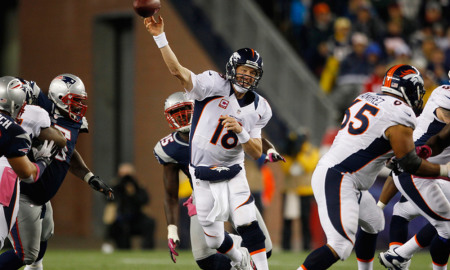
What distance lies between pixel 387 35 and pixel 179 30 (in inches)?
146

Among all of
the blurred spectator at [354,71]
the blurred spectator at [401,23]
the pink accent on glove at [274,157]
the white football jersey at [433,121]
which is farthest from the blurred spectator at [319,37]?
the pink accent on glove at [274,157]

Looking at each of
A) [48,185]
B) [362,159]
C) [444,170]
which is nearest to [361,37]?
[444,170]

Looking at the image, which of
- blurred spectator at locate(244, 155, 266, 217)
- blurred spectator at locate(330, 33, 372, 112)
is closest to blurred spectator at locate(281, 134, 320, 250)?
blurred spectator at locate(244, 155, 266, 217)

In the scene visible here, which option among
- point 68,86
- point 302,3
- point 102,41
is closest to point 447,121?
point 68,86

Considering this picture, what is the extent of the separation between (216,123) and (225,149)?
0.74 feet

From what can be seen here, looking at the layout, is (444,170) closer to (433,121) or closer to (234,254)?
(433,121)

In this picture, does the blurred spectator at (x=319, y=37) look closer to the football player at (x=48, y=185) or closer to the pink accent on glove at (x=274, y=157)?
the pink accent on glove at (x=274, y=157)

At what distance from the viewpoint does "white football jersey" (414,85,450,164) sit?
671cm

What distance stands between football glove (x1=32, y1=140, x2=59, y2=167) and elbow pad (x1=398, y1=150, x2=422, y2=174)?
8.50 ft

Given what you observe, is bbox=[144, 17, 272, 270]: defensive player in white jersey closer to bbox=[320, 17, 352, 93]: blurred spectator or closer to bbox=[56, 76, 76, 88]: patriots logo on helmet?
bbox=[56, 76, 76, 88]: patriots logo on helmet

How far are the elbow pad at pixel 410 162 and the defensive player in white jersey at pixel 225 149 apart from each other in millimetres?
1095

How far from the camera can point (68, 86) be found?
6691mm

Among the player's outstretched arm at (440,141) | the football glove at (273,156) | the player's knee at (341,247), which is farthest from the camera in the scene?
the football glove at (273,156)

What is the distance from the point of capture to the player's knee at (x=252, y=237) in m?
6.25
